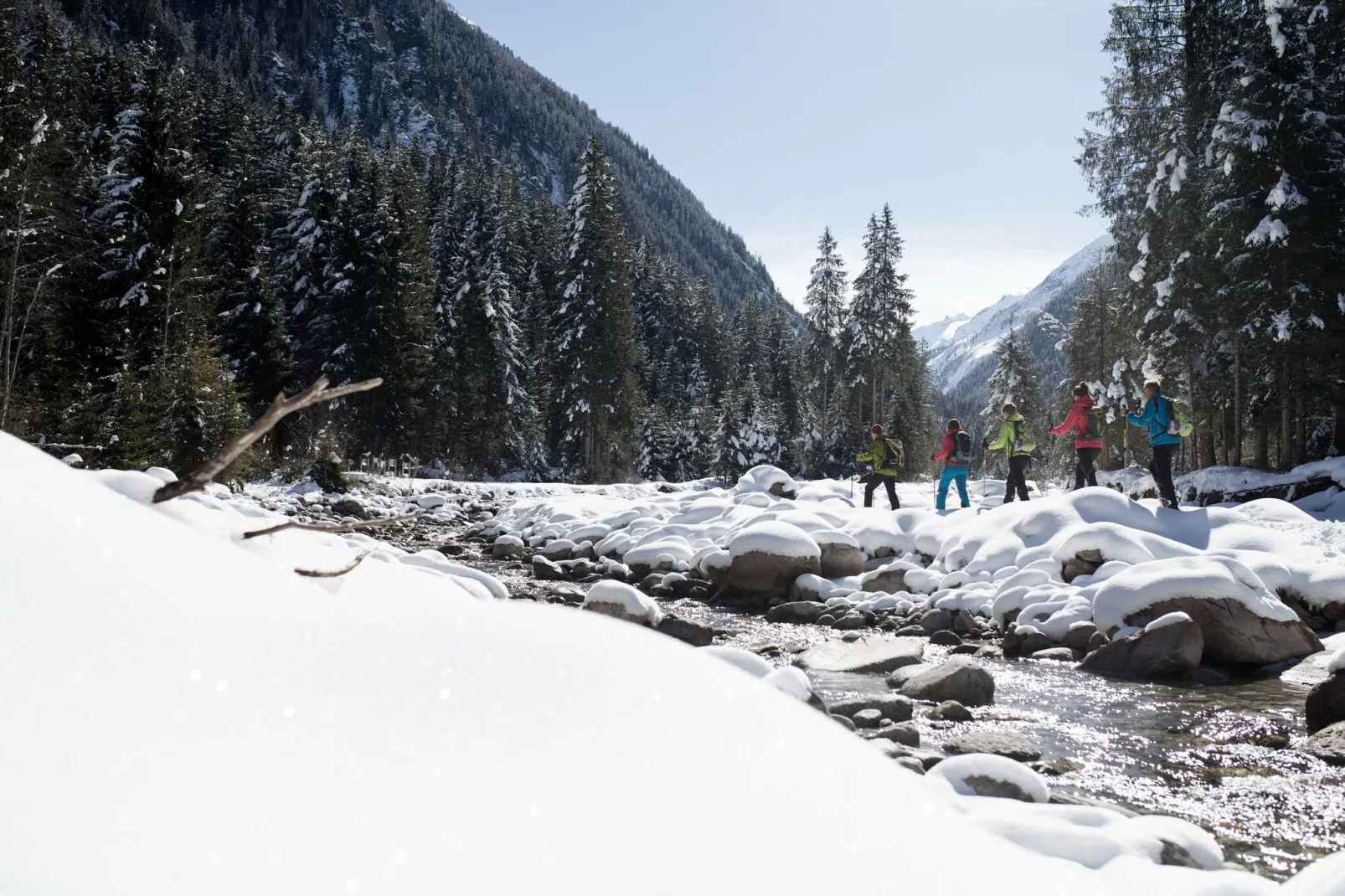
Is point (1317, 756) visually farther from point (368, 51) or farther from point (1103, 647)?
point (368, 51)

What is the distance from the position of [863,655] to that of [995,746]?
9.22 ft

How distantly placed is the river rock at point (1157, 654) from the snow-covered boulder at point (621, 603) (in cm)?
441

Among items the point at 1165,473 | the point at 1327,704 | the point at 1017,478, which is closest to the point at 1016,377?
the point at 1017,478

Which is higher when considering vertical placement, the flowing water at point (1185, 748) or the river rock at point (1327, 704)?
the river rock at point (1327, 704)

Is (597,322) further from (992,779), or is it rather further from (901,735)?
(992,779)

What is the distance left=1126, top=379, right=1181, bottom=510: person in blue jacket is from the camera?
1141 centimetres

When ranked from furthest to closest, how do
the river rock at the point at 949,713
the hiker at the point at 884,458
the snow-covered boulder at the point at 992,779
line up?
the hiker at the point at 884,458 → the river rock at the point at 949,713 → the snow-covered boulder at the point at 992,779

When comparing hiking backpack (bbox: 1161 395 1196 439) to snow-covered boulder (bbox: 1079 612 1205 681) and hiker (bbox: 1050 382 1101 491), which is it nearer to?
hiker (bbox: 1050 382 1101 491)

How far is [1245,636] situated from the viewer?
25.1ft

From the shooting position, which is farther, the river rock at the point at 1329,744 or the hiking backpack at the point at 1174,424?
the hiking backpack at the point at 1174,424

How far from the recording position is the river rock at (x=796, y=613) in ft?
34.8

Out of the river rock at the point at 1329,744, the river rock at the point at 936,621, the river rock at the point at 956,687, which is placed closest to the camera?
the river rock at the point at 1329,744

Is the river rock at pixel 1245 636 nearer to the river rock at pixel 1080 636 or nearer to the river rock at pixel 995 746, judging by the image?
the river rock at pixel 1080 636

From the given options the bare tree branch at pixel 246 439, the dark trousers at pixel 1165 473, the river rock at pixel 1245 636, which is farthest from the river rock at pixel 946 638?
the bare tree branch at pixel 246 439
